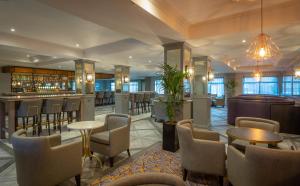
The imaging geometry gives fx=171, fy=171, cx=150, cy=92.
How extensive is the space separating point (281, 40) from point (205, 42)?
2082mm

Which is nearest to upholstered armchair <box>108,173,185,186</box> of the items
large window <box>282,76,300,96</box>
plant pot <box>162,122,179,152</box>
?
plant pot <box>162,122,179,152</box>

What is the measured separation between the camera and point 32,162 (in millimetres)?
2068

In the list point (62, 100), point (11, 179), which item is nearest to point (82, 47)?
point (62, 100)

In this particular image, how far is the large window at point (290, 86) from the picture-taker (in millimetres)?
11922

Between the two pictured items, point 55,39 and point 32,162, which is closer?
point 32,162

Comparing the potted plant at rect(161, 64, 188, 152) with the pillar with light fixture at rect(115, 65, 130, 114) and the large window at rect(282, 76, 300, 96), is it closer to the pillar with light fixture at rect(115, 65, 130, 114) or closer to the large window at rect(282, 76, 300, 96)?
the pillar with light fixture at rect(115, 65, 130, 114)

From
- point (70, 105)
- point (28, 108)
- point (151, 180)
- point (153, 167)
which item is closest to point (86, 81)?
point (70, 105)

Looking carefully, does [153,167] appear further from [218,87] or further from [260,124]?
[218,87]

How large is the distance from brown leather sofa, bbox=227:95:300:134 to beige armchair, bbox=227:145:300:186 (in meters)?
4.95

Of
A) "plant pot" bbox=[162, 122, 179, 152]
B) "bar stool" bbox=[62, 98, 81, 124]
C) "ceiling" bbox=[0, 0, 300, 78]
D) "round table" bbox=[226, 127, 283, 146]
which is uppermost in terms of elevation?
"ceiling" bbox=[0, 0, 300, 78]

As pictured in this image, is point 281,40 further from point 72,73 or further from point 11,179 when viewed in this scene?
point 72,73

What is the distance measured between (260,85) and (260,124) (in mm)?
12366

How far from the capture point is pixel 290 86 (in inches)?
484

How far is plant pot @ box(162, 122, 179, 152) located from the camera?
151 inches
